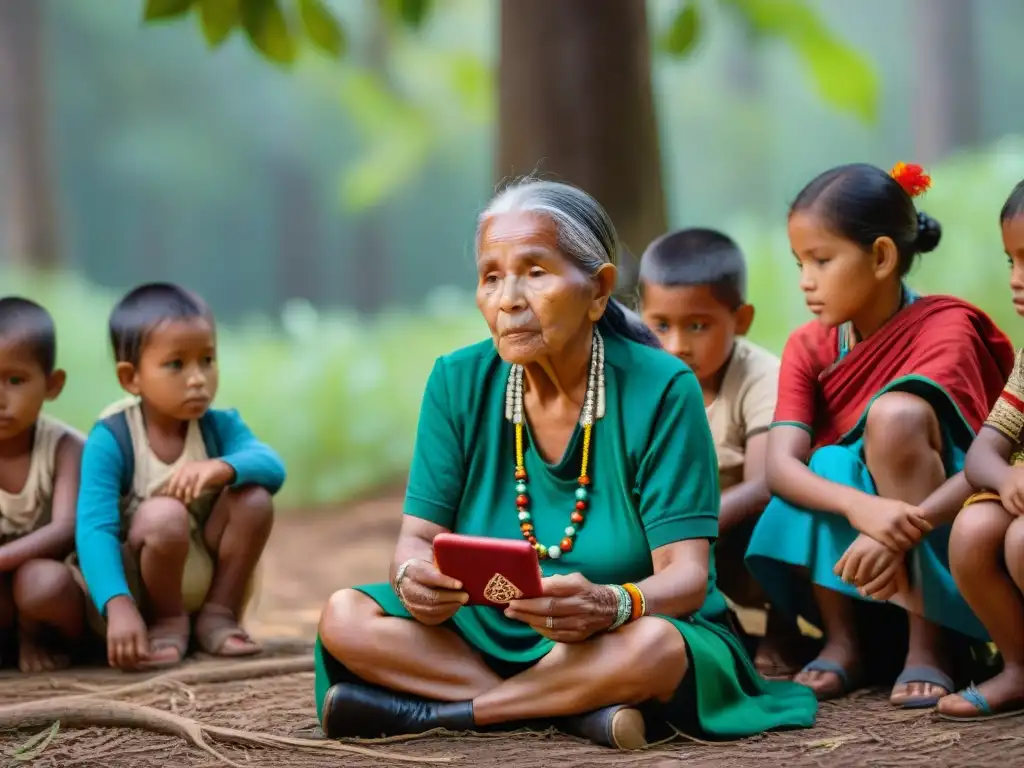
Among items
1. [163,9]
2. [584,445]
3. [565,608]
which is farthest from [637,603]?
[163,9]

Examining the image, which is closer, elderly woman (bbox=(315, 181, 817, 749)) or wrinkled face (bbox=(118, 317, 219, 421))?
elderly woman (bbox=(315, 181, 817, 749))

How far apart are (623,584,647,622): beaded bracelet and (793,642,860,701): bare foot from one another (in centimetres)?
75

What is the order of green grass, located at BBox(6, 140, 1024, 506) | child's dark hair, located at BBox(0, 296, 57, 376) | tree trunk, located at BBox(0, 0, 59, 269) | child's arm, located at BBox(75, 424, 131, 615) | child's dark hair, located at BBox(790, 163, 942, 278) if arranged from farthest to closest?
tree trunk, located at BBox(0, 0, 59, 269)
green grass, located at BBox(6, 140, 1024, 506)
child's dark hair, located at BBox(0, 296, 57, 376)
child's arm, located at BBox(75, 424, 131, 615)
child's dark hair, located at BBox(790, 163, 942, 278)

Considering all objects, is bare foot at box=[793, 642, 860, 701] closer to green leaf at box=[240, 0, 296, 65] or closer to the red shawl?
the red shawl

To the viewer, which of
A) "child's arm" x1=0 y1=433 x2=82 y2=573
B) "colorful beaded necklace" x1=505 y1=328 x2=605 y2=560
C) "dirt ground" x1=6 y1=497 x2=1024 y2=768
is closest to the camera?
"dirt ground" x1=6 y1=497 x2=1024 y2=768

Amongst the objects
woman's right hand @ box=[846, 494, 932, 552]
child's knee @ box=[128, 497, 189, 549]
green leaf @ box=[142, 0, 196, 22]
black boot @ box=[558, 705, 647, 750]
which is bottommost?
black boot @ box=[558, 705, 647, 750]

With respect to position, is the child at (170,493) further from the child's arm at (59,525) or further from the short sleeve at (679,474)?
the short sleeve at (679,474)

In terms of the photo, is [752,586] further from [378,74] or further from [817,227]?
[378,74]

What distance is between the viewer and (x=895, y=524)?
130 inches

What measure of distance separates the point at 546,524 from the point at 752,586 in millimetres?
1086

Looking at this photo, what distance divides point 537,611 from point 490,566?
155mm

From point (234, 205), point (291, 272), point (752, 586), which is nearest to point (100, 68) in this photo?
point (234, 205)

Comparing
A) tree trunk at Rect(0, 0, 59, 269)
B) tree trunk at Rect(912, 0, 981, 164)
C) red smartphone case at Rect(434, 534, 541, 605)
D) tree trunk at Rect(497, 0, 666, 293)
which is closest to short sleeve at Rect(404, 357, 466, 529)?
red smartphone case at Rect(434, 534, 541, 605)

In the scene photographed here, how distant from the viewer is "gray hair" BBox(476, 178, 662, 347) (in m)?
3.17
